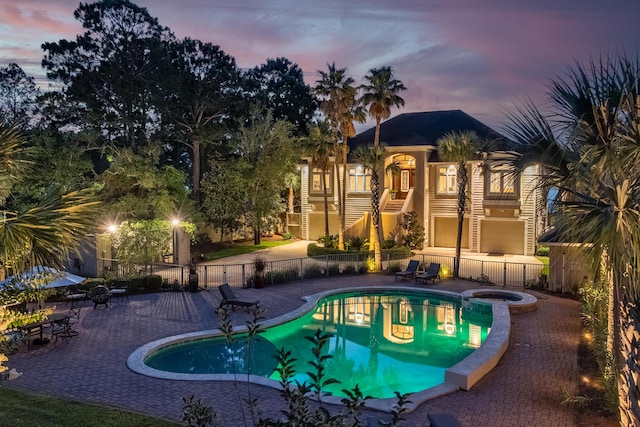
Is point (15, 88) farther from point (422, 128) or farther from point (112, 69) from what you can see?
point (422, 128)

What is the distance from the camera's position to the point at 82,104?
118 feet

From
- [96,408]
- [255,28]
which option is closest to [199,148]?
[255,28]

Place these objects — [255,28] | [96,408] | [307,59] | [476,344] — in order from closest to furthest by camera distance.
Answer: [96,408], [476,344], [255,28], [307,59]

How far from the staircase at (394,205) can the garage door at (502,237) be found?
546 cm

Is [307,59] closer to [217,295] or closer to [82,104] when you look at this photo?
[82,104]

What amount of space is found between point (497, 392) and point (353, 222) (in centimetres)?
2659

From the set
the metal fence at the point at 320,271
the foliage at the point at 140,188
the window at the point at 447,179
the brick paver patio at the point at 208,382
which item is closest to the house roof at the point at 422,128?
the window at the point at 447,179

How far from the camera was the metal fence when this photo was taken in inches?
881

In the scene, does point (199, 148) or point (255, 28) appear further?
point (199, 148)

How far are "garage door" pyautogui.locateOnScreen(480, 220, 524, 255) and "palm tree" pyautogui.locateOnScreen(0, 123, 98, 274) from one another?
28.6 metres

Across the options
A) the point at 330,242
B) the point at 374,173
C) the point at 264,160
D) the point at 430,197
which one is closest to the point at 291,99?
the point at 264,160

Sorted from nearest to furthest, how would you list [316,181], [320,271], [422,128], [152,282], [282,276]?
1. [152,282]
2. [282,276]
3. [320,271]
4. [422,128]
5. [316,181]

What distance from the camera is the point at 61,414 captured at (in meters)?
8.76

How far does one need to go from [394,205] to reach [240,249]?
11.2 meters
